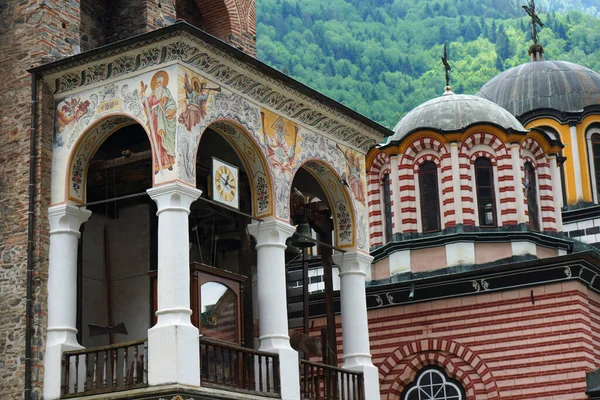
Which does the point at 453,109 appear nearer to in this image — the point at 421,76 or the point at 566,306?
the point at 566,306

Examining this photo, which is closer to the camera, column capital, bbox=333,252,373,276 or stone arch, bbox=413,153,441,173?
column capital, bbox=333,252,373,276

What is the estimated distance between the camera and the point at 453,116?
84.2 ft

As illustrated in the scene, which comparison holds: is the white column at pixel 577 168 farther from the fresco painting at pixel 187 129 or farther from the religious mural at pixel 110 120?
the religious mural at pixel 110 120

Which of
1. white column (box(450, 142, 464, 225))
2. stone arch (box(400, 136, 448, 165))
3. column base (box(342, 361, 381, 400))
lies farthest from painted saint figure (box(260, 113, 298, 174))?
stone arch (box(400, 136, 448, 165))

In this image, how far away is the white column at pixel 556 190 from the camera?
25.6 meters

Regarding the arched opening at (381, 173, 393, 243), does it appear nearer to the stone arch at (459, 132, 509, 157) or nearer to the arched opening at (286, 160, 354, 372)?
the stone arch at (459, 132, 509, 157)

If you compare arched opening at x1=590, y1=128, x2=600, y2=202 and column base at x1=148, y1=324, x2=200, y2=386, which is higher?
arched opening at x1=590, y1=128, x2=600, y2=202

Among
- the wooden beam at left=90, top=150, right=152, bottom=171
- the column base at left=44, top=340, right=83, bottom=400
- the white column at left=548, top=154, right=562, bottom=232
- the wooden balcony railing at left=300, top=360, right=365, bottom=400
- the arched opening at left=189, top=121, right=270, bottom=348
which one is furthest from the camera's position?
the white column at left=548, top=154, right=562, bottom=232

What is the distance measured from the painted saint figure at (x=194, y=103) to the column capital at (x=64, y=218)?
213cm

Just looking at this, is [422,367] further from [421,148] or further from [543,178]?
[543,178]

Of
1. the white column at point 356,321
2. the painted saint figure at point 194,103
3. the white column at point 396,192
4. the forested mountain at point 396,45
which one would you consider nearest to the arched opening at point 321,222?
the white column at point 356,321

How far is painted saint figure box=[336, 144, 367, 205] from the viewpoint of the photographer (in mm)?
19078

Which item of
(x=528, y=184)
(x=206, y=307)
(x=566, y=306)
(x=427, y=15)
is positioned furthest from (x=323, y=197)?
(x=427, y=15)

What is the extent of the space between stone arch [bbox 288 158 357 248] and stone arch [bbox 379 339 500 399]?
5.03 meters
